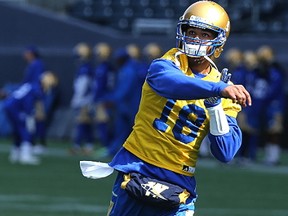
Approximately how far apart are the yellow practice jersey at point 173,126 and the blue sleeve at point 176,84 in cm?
9

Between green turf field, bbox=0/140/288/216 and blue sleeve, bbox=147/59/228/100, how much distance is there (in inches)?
222

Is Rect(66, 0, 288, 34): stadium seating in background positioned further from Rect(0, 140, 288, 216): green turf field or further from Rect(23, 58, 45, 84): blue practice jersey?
Rect(23, 58, 45, 84): blue practice jersey

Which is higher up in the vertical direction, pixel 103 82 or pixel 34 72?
pixel 34 72

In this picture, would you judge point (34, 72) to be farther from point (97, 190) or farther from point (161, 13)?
point (161, 13)

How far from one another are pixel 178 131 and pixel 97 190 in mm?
8226

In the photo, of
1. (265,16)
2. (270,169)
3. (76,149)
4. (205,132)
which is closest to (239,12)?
(265,16)

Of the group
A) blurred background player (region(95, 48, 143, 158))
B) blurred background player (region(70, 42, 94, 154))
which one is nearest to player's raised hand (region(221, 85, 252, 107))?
blurred background player (region(95, 48, 143, 158))

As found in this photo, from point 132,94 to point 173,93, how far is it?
1406 cm

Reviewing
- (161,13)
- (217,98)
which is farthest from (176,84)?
(161,13)

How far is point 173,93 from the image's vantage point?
6.18 m

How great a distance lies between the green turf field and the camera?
489 inches

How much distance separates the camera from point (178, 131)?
6516 millimetres

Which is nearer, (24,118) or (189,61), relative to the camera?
(189,61)

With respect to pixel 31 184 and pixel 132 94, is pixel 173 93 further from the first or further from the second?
pixel 132 94
